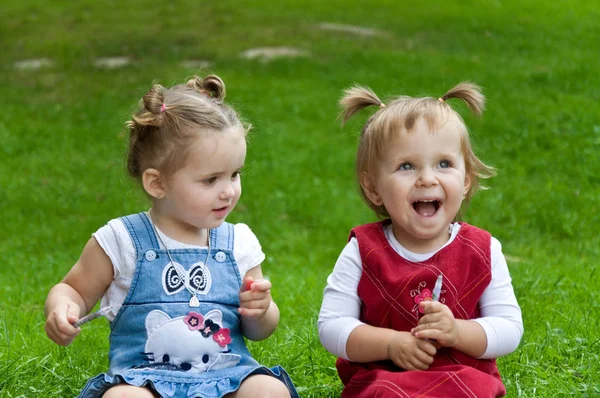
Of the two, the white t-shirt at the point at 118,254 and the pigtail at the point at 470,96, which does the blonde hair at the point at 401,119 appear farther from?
the white t-shirt at the point at 118,254

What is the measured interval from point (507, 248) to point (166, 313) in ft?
14.6

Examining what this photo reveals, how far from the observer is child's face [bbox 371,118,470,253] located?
3074 mm

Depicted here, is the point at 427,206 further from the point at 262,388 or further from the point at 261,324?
the point at 262,388

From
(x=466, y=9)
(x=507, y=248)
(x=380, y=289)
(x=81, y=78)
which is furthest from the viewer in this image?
(x=466, y=9)

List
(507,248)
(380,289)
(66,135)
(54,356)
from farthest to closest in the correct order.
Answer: (66,135) < (507,248) < (54,356) < (380,289)

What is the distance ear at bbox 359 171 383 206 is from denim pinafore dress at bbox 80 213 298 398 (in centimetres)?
58

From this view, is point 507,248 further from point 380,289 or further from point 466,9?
point 466,9

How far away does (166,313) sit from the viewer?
3.07 m

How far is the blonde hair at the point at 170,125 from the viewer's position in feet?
10.2

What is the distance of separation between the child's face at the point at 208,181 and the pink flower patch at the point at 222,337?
0.36 metres

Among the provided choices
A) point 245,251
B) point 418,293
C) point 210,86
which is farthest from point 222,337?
point 210,86

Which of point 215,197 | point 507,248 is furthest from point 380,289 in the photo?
point 507,248

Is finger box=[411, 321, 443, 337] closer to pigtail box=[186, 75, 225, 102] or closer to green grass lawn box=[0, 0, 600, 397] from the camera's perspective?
green grass lawn box=[0, 0, 600, 397]

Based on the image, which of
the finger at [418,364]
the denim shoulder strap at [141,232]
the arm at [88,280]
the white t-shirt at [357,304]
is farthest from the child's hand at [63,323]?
the finger at [418,364]
